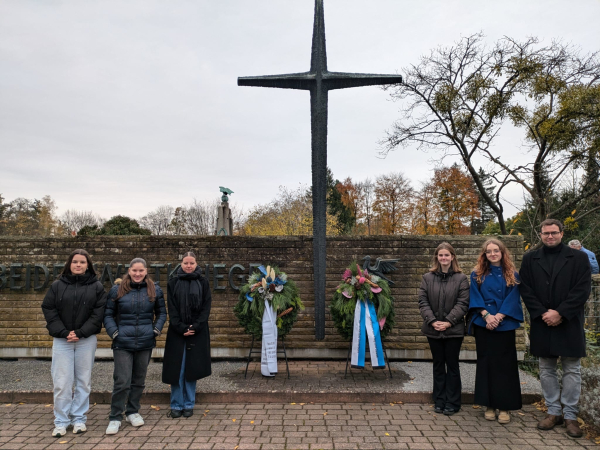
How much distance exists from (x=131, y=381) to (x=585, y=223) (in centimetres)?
2360

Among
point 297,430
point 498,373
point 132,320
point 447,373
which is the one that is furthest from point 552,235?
point 132,320

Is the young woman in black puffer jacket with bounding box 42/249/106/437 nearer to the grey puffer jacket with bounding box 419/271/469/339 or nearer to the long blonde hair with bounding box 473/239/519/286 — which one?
the grey puffer jacket with bounding box 419/271/469/339

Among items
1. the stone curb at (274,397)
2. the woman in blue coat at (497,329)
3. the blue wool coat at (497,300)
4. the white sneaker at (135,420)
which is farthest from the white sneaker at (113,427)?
the blue wool coat at (497,300)

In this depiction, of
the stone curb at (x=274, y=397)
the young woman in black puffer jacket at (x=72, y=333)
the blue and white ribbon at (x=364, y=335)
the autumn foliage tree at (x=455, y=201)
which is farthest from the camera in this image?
the autumn foliage tree at (x=455, y=201)

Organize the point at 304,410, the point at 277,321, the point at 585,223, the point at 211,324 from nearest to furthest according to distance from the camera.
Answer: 1. the point at 304,410
2. the point at 277,321
3. the point at 211,324
4. the point at 585,223

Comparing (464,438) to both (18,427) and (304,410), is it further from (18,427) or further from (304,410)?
(18,427)

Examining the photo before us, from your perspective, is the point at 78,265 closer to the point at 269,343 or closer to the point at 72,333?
the point at 72,333

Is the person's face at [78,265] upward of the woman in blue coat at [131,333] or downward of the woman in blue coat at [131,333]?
upward

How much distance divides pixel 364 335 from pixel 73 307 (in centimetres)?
355

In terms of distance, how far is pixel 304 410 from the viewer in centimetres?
491

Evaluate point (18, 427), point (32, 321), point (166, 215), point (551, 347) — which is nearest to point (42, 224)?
point (166, 215)

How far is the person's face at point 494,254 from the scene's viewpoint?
182 inches

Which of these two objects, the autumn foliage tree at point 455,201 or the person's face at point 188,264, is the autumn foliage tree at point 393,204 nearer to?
the autumn foliage tree at point 455,201

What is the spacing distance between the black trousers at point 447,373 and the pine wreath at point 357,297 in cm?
100
